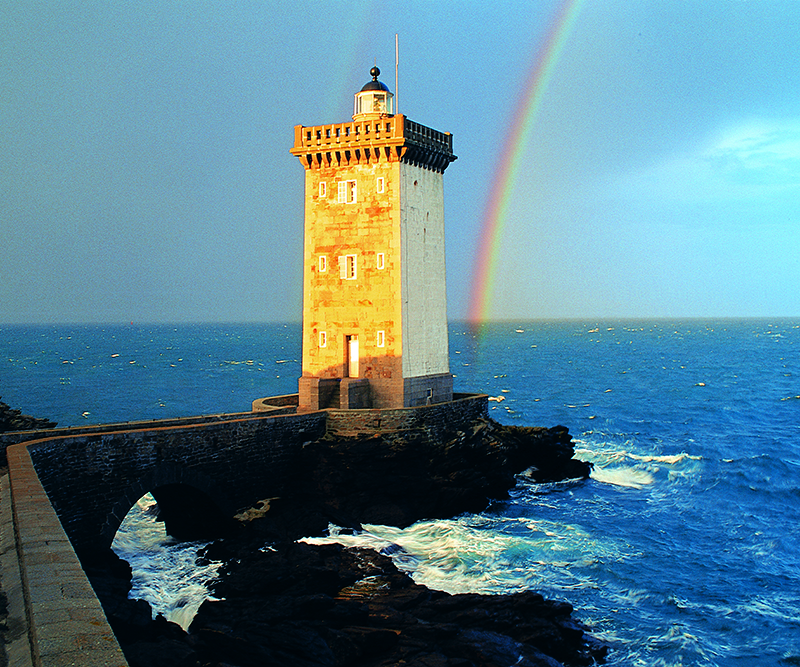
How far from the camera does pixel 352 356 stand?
35.0 meters

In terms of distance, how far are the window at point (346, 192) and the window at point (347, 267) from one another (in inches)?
101

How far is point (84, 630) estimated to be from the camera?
30.9ft

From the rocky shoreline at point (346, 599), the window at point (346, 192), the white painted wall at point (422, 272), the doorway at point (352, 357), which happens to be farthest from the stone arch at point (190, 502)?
the window at point (346, 192)

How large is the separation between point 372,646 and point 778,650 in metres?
11.7

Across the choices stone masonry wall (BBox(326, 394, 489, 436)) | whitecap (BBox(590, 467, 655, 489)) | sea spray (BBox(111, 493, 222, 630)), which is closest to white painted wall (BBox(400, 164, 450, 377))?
stone masonry wall (BBox(326, 394, 489, 436))

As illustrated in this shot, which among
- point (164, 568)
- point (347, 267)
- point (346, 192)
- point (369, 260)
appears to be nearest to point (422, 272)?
point (369, 260)

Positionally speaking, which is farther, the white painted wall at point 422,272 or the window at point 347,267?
the window at point 347,267

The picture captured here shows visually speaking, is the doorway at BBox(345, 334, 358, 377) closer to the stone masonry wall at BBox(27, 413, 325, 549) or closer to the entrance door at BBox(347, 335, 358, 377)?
the entrance door at BBox(347, 335, 358, 377)

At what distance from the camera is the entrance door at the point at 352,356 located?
34.8 m

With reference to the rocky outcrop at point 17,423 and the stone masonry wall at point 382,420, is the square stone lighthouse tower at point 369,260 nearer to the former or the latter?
the stone masonry wall at point 382,420

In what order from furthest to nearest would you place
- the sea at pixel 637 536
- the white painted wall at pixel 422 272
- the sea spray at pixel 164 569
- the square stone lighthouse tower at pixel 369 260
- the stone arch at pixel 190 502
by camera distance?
1. the white painted wall at pixel 422 272
2. the square stone lighthouse tower at pixel 369 260
3. the stone arch at pixel 190 502
4. the sea at pixel 637 536
5. the sea spray at pixel 164 569

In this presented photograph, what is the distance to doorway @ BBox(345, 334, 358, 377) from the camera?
34844 millimetres

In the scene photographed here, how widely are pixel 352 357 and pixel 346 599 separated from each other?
15.1m

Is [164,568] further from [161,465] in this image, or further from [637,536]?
[637,536]
